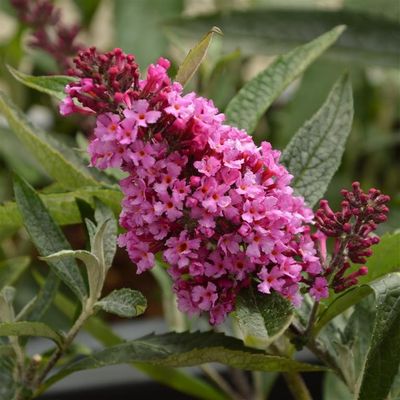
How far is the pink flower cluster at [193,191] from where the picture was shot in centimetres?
54

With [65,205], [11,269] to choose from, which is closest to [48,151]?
[65,205]

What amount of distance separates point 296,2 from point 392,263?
0.82 meters

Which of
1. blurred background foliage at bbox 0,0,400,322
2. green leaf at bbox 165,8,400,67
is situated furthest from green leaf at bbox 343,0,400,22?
green leaf at bbox 165,8,400,67

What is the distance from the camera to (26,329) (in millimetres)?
621

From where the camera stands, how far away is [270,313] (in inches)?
22.5

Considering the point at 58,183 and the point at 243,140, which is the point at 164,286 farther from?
the point at 243,140

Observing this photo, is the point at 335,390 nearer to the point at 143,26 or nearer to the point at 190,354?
the point at 190,354

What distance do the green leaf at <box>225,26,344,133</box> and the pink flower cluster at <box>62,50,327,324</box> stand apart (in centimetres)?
16

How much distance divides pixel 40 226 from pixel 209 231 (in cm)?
17

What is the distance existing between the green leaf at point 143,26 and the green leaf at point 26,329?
25.9 inches

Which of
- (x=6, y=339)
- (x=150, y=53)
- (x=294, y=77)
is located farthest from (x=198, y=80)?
(x=6, y=339)

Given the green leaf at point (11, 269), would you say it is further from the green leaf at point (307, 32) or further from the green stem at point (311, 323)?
the green leaf at point (307, 32)

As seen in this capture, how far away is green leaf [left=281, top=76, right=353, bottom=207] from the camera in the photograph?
0.69 m

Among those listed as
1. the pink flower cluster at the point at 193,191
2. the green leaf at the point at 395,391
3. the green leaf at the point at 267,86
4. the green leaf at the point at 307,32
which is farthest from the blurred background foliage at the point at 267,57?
the pink flower cluster at the point at 193,191
